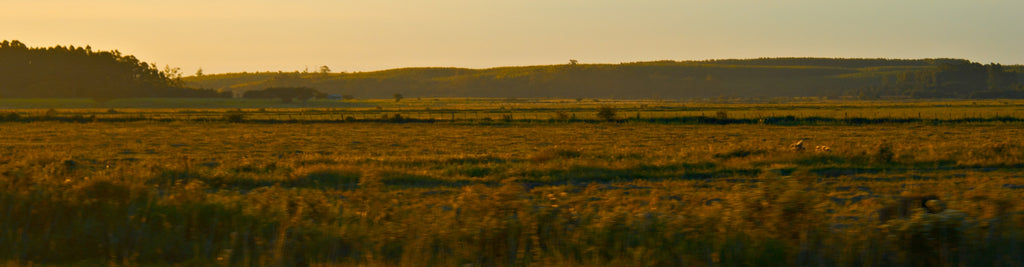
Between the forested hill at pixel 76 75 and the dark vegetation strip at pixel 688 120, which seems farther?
the forested hill at pixel 76 75

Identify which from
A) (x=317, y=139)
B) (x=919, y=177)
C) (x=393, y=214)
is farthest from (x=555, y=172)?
(x=317, y=139)

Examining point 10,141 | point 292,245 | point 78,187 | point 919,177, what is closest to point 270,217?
point 292,245

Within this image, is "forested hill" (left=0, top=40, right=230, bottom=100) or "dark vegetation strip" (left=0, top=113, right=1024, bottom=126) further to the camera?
"forested hill" (left=0, top=40, right=230, bottom=100)

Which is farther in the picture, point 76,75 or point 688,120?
→ point 76,75

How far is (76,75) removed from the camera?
15425 cm

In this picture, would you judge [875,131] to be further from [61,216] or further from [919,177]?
[61,216]

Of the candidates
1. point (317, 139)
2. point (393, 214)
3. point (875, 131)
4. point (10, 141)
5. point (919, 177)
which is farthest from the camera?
point (875, 131)

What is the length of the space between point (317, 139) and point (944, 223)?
37542 millimetres

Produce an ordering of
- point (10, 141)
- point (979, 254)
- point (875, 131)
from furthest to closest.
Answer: point (875, 131) < point (10, 141) < point (979, 254)

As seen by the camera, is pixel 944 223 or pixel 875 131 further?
pixel 875 131

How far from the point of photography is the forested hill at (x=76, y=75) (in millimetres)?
147125

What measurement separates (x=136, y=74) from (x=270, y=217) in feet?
564

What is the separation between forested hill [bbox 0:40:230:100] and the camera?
147 m

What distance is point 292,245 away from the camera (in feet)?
26.1
